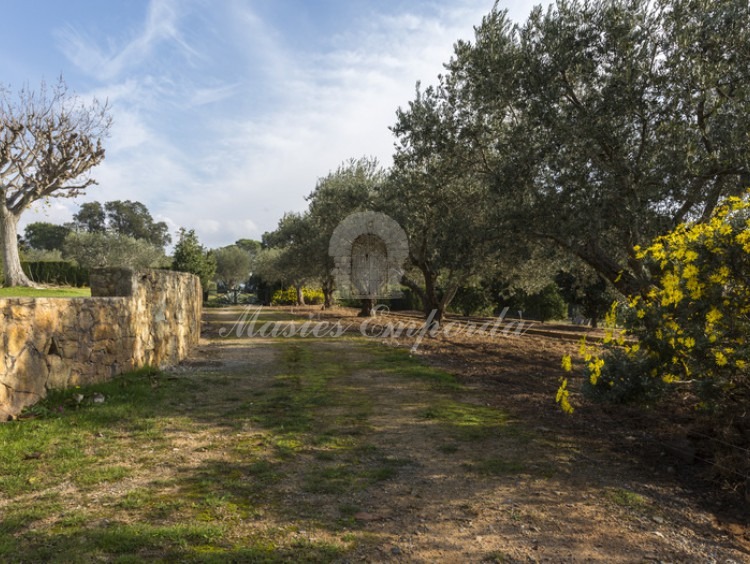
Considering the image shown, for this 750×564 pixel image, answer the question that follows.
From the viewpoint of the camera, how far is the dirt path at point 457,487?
339cm

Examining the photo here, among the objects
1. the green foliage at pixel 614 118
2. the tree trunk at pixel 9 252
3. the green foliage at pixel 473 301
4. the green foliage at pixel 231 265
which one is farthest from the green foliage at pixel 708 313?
the green foliage at pixel 231 265

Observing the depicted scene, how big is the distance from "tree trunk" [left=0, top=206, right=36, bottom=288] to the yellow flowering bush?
24922 mm

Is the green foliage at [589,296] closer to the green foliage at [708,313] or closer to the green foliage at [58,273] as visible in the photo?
the green foliage at [708,313]

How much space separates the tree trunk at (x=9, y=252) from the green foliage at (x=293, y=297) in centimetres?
1985

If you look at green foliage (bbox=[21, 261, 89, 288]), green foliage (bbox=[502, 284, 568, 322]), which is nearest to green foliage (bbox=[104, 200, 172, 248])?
green foliage (bbox=[21, 261, 89, 288])

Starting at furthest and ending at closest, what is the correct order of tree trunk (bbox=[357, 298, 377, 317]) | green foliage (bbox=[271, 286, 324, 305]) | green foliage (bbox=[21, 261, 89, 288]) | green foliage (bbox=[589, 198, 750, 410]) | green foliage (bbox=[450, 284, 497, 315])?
green foliage (bbox=[271, 286, 324, 305])
green foliage (bbox=[21, 261, 89, 288])
green foliage (bbox=[450, 284, 497, 315])
tree trunk (bbox=[357, 298, 377, 317])
green foliage (bbox=[589, 198, 750, 410])

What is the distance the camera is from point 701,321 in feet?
14.3

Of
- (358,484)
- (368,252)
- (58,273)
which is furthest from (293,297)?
(358,484)

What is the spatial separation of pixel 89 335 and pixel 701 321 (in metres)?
8.39

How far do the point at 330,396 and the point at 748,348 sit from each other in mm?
5782

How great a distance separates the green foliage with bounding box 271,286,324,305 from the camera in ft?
130

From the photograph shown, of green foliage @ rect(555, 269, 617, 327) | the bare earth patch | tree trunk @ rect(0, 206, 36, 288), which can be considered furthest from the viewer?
tree trunk @ rect(0, 206, 36, 288)

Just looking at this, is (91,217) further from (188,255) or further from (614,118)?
(614,118)

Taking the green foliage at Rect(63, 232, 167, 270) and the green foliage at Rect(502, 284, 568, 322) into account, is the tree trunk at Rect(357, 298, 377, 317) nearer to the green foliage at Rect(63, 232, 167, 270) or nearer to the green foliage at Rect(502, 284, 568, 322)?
the green foliage at Rect(502, 284, 568, 322)
